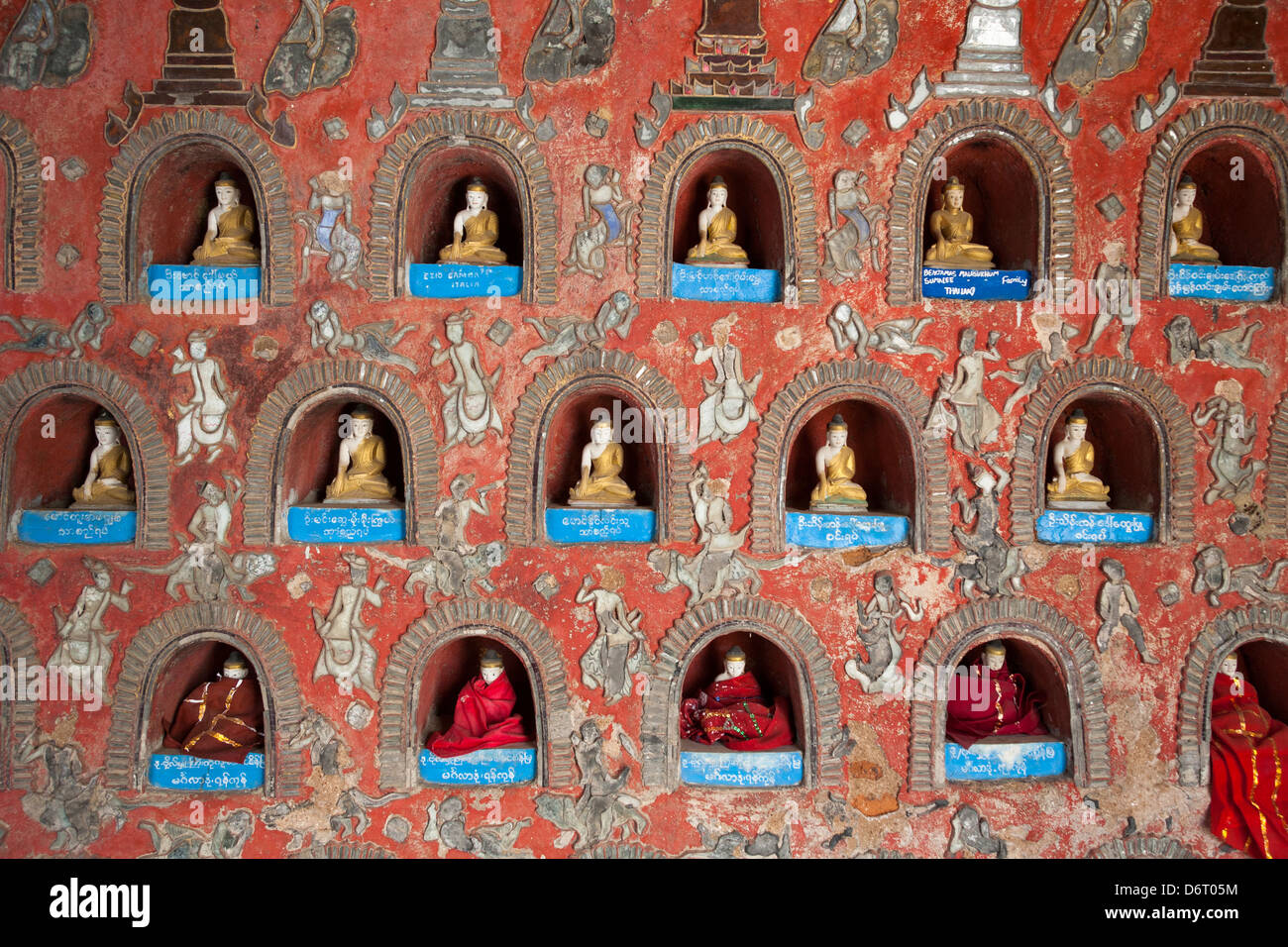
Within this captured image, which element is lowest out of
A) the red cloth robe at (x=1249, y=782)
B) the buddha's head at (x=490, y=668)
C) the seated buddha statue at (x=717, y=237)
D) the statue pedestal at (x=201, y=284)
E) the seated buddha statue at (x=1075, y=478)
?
the red cloth robe at (x=1249, y=782)

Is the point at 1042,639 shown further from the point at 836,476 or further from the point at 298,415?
the point at 298,415

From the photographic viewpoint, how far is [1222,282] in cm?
1092

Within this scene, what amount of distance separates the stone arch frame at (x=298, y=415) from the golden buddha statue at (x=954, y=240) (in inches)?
228

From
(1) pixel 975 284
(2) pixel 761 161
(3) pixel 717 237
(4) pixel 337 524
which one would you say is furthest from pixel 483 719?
(1) pixel 975 284

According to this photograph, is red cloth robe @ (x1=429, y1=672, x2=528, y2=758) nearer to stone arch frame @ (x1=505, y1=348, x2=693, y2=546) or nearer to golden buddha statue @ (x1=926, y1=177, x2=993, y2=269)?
stone arch frame @ (x1=505, y1=348, x2=693, y2=546)

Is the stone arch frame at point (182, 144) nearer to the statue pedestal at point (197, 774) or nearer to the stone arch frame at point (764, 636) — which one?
the statue pedestal at point (197, 774)

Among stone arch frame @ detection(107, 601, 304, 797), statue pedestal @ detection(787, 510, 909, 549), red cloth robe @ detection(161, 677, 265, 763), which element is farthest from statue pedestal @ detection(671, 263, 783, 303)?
red cloth robe @ detection(161, 677, 265, 763)

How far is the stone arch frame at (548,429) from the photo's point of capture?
1052 centimetres

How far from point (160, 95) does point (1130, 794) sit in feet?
40.6

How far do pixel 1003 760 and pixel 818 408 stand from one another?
13.8 feet

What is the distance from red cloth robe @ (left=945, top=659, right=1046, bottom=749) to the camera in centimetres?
1091

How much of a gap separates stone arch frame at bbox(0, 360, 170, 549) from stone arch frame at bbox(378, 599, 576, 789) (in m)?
2.74

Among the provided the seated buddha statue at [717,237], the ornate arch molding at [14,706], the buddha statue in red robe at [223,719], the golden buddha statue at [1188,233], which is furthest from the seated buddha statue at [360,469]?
the golden buddha statue at [1188,233]

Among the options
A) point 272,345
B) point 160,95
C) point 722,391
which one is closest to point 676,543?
point 722,391
